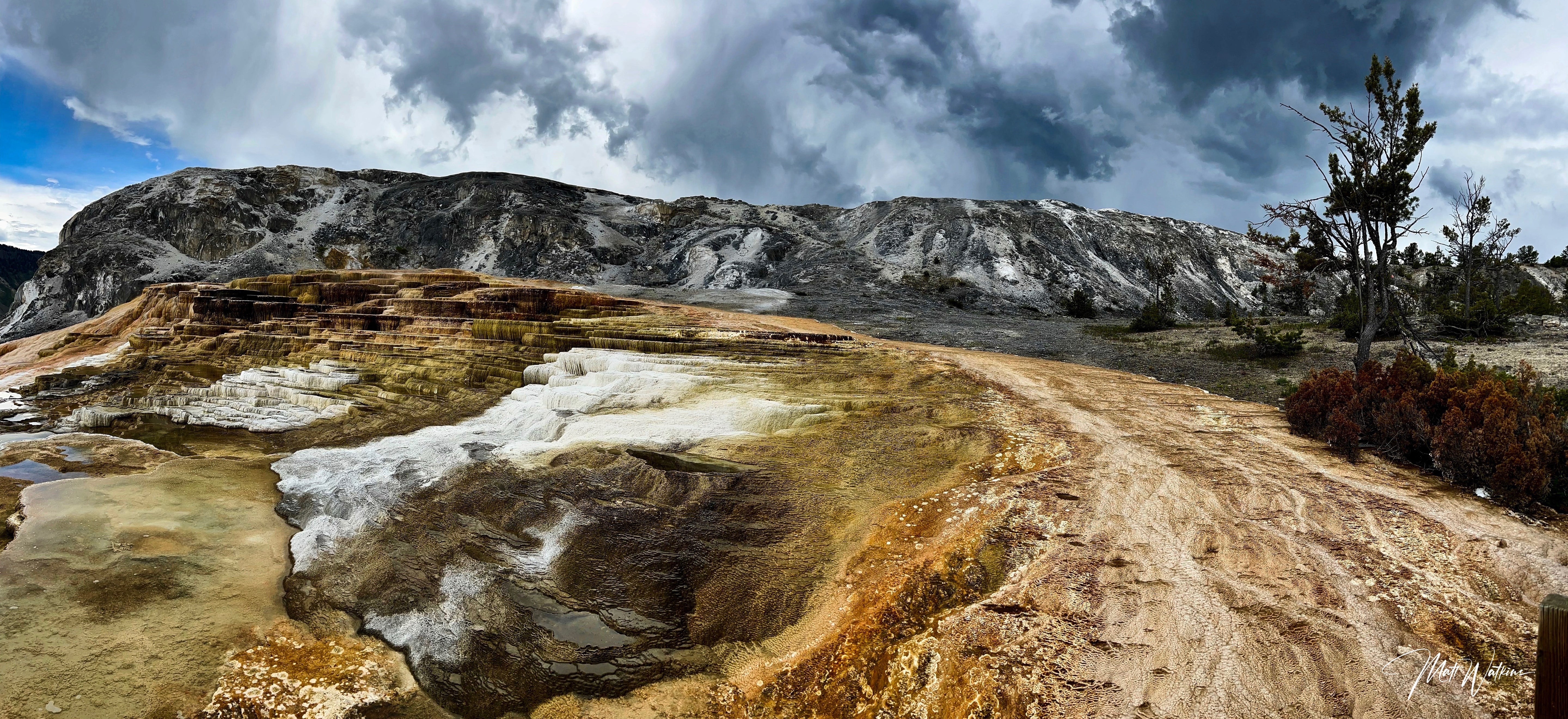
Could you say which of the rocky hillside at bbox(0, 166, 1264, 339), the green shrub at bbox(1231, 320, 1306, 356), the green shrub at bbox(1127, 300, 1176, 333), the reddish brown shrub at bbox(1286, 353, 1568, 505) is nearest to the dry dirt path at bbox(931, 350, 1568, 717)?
the reddish brown shrub at bbox(1286, 353, 1568, 505)

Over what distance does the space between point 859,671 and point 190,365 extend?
21.8m

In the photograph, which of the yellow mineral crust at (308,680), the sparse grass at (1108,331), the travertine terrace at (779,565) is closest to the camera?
the travertine terrace at (779,565)

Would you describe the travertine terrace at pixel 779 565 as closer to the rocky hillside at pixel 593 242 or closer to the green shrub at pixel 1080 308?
the green shrub at pixel 1080 308

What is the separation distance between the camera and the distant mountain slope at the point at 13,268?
88.6 m

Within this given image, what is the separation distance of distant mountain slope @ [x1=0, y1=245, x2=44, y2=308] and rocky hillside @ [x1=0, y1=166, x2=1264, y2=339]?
A: 184ft

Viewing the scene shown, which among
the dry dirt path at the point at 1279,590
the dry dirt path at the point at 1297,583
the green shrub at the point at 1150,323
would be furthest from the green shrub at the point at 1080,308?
the dry dirt path at the point at 1279,590

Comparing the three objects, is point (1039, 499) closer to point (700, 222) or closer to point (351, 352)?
point (351, 352)

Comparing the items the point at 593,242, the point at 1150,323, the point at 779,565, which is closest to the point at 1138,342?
the point at 1150,323

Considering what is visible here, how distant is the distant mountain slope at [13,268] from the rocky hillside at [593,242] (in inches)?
2207

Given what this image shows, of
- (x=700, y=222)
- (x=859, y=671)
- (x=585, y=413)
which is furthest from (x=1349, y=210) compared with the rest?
(x=700, y=222)

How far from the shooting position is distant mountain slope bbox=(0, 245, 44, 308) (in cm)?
8856

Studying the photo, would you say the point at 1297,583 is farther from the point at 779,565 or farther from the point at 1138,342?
the point at 1138,342

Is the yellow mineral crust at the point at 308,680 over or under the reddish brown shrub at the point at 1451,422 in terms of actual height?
under

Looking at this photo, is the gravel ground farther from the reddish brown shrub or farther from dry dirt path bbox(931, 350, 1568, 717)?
dry dirt path bbox(931, 350, 1568, 717)
